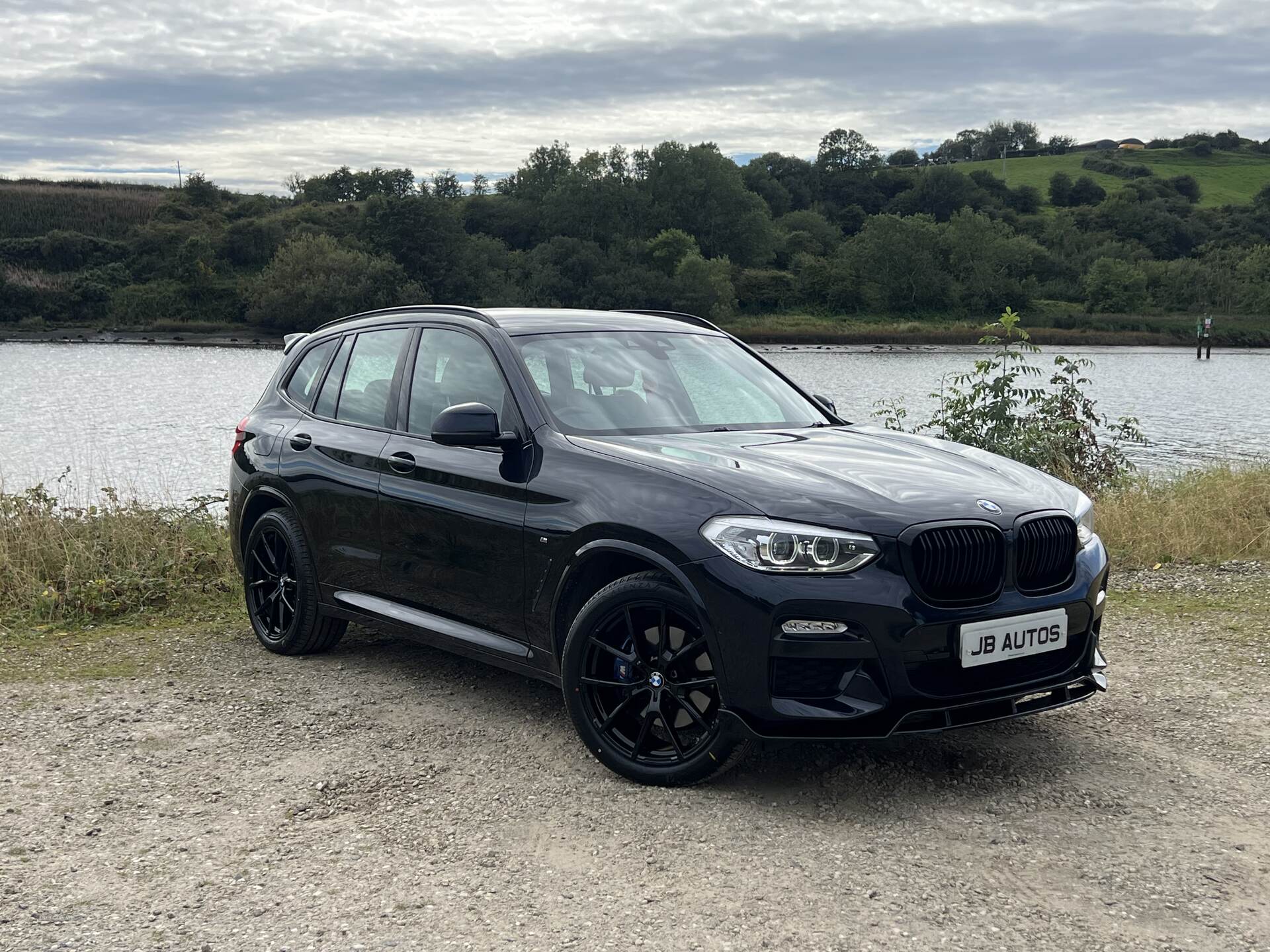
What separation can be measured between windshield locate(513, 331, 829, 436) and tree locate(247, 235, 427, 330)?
272 ft

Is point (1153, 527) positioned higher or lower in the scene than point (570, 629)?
lower

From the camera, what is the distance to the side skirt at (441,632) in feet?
16.4

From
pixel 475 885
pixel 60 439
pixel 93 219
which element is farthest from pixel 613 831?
pixel 93 219

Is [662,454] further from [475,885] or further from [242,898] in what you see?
[242,898]

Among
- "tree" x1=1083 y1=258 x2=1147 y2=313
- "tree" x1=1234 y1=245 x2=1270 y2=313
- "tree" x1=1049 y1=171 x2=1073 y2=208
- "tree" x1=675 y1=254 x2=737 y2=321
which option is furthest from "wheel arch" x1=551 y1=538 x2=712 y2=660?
"tree" x1=1049 y1=171 x2=1073 y2=208

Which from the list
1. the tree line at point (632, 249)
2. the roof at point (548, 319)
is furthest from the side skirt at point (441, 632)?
the tree line at point (632, 249)

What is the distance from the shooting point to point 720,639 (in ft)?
13.7

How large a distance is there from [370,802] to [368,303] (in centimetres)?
8701

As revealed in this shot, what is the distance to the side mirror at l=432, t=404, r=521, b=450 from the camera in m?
4.84

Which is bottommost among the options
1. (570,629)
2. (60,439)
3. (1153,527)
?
(60,439)

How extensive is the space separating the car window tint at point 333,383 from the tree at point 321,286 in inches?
3222

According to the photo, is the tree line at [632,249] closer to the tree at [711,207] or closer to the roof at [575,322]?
the tree at [711,207]

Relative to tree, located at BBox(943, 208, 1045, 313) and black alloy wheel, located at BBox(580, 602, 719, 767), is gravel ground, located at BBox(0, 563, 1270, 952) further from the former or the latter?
tree, located at BBox(943, 208, 1045, 313)

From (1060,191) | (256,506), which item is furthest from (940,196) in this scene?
(256,506)
